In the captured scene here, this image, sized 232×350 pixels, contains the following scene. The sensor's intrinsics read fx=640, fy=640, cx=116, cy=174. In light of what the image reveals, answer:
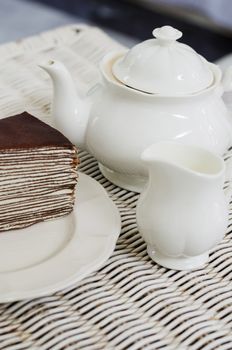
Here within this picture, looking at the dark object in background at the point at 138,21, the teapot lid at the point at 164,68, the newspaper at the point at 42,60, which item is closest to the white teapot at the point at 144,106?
the teapot lid at the point at 164,68

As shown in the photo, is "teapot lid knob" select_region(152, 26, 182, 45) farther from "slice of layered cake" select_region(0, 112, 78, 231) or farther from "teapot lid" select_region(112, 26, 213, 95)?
"slice of layered cake" select_region(0, 112, 78, 231)

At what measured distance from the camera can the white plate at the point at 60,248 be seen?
0.62m

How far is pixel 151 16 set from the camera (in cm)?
217

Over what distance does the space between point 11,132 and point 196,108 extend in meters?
0.22

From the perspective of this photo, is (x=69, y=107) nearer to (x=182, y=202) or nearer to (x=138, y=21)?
(x=182, y=202)

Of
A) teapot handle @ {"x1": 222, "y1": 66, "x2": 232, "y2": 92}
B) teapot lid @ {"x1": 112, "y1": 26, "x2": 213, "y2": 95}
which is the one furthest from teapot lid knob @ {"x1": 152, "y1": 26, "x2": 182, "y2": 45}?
teapot handle @ {"x1": 222, "y1": 66, "x2": 232, "y2": 92}

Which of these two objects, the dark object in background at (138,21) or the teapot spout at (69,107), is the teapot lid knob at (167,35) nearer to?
the teapot spout at (69,107)

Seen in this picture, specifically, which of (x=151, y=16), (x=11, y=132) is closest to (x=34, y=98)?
(x=11, y=132)

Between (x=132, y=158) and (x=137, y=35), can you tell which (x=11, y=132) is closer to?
(x=132, y=158)

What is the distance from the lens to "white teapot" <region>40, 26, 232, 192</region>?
0.74 m

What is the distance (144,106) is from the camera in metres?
0.75

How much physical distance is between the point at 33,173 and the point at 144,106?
5.9 inches

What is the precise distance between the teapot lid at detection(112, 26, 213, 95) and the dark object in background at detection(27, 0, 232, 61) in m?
1.32

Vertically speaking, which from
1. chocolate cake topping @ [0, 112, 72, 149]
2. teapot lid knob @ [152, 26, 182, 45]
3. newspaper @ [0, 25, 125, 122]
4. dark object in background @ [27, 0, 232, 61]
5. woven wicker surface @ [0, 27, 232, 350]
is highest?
teapot lid knob @ [152, 26, 182, 45]
